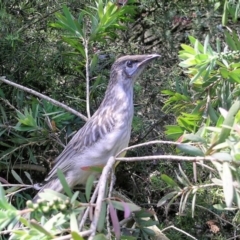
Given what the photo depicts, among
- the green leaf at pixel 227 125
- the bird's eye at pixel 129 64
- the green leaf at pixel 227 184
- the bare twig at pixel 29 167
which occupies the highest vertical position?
the green leaf at pixel 227 125

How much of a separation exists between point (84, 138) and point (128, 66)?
1.38ft

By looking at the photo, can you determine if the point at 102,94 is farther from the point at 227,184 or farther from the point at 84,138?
the point at 227,184

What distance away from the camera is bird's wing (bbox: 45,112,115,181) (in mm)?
2719

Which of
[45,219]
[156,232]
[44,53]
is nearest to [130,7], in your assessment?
[44,53]

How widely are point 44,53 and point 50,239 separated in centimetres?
149

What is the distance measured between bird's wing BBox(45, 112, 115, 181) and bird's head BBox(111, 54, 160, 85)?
0.67ft

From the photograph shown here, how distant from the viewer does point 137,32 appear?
340 centimetres

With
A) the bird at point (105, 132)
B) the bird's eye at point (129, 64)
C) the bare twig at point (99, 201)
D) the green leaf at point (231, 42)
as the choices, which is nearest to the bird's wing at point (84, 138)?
the bird at point (105, 132)

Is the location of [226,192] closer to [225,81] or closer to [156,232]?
[225,81]

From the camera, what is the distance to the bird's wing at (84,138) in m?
2.72

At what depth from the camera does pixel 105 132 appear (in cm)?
279

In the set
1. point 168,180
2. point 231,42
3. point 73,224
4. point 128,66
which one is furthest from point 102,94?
point 73,224

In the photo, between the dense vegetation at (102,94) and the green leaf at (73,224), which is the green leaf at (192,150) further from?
the dense vegetation at (102,94)

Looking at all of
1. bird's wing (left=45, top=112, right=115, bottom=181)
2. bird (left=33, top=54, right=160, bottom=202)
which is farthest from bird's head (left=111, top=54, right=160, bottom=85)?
bird's wing (left=45, top=112, right=115, bottom=181)
